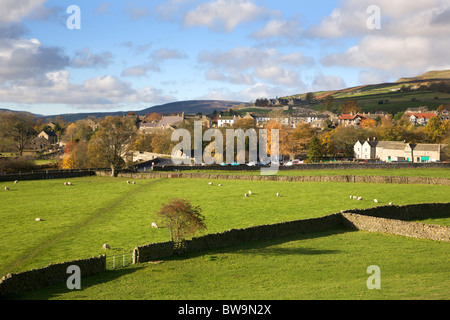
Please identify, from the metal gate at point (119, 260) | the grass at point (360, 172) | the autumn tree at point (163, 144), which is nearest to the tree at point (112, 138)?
the grass at point (360, 172)

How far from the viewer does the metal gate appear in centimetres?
2380

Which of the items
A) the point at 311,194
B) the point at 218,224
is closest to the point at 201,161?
the point at 311,194

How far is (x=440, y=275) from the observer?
21.2 metres

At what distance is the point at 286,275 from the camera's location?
22.2 metres

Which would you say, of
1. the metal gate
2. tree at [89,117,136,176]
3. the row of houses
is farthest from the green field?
the row of houses

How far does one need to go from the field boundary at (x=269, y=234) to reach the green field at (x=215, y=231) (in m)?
1.00

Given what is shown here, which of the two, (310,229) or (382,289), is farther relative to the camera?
(310,229)

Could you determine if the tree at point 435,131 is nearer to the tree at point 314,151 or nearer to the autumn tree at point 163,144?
the tree at point 314,151

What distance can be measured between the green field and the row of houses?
1606 inches

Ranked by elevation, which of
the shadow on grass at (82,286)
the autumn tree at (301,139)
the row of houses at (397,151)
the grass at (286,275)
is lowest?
the shadow on grass at (82,286)

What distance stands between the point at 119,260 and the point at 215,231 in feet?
29.6

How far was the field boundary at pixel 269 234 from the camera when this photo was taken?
2041cm
